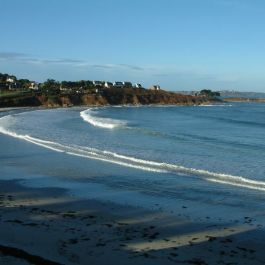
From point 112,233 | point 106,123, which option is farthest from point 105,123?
point 112,233

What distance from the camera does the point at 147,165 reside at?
20.8m

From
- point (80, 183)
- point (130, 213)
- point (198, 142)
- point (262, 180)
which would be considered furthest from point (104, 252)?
point (198, 142)

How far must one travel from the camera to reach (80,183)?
1673cm

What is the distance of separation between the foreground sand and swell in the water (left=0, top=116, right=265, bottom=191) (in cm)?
516

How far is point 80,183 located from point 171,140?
54.6 ft

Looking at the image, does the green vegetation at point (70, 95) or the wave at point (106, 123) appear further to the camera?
the green vegetation at point (70, 95)

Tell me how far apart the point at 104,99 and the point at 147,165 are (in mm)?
131946

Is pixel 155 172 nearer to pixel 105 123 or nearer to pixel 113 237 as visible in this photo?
pixel 113 237

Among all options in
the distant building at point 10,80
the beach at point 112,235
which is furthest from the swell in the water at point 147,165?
the distant building at point 10,80

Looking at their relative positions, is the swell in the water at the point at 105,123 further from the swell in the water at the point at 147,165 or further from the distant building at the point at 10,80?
the distant building at the point at 10,80

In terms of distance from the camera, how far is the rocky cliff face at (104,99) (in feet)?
369

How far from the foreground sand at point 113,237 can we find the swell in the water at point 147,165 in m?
5.16

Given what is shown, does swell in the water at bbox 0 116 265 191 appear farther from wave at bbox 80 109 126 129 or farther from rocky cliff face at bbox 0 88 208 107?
rocky cliff face at bbox 0 88 208 107

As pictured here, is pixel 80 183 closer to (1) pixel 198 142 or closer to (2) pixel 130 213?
(2) pixel 130 213
